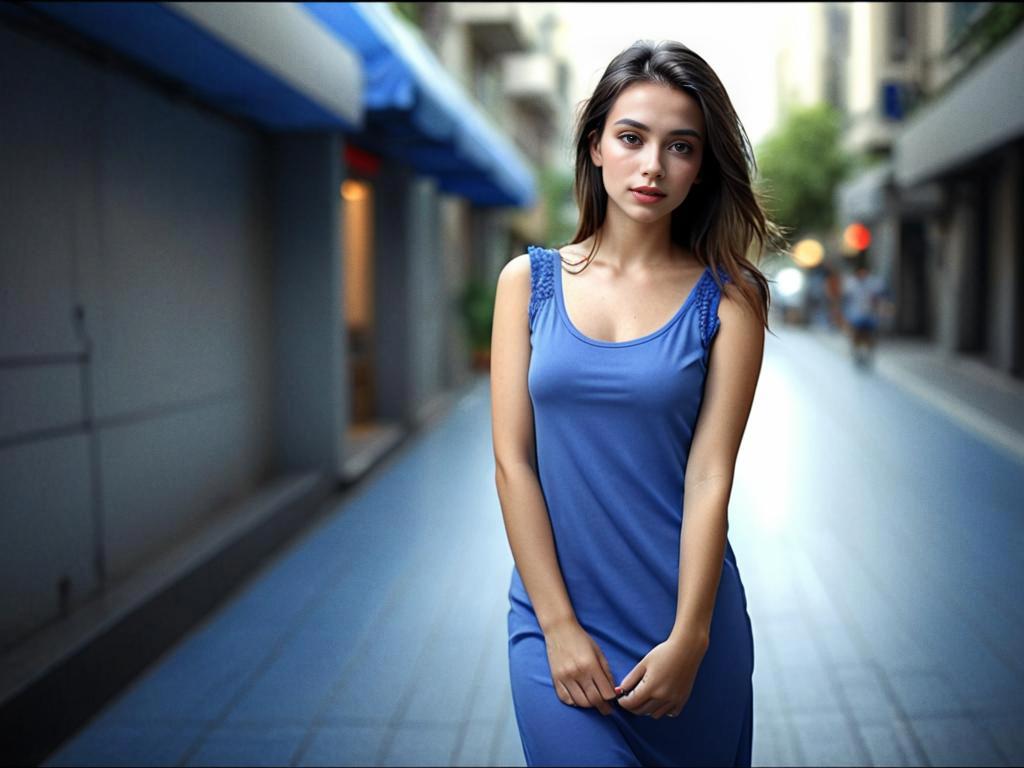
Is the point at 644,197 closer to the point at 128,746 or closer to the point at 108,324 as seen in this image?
the point at 128,746

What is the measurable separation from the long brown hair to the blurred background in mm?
104

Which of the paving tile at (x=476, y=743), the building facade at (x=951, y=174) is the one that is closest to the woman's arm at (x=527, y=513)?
the paving tile at (x=476, y=743)

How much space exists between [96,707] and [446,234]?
42.9 feet

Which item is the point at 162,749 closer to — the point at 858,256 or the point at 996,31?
the point at 996,31

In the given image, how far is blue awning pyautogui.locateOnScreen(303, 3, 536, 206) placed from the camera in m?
8.02

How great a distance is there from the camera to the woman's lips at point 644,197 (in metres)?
1.90

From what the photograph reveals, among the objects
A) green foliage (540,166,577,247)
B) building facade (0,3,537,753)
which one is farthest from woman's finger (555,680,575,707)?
green foliage (540,166,577,247)

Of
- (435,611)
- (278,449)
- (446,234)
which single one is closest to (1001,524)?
(435,611)

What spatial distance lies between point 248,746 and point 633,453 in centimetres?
275

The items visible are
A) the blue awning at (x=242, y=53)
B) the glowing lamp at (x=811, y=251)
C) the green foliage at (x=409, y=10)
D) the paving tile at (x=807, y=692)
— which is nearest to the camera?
the paving tile at (x=807, y=692)

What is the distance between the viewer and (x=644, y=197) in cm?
191

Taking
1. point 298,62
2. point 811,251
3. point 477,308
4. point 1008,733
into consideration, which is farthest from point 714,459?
point 811,251

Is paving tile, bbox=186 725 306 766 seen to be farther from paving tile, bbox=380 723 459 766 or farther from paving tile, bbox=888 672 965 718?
paving tile, bbox=888 672 965 718

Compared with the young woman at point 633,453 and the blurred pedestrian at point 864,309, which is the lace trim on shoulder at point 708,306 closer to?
Answer: the young woman at point 633,453
